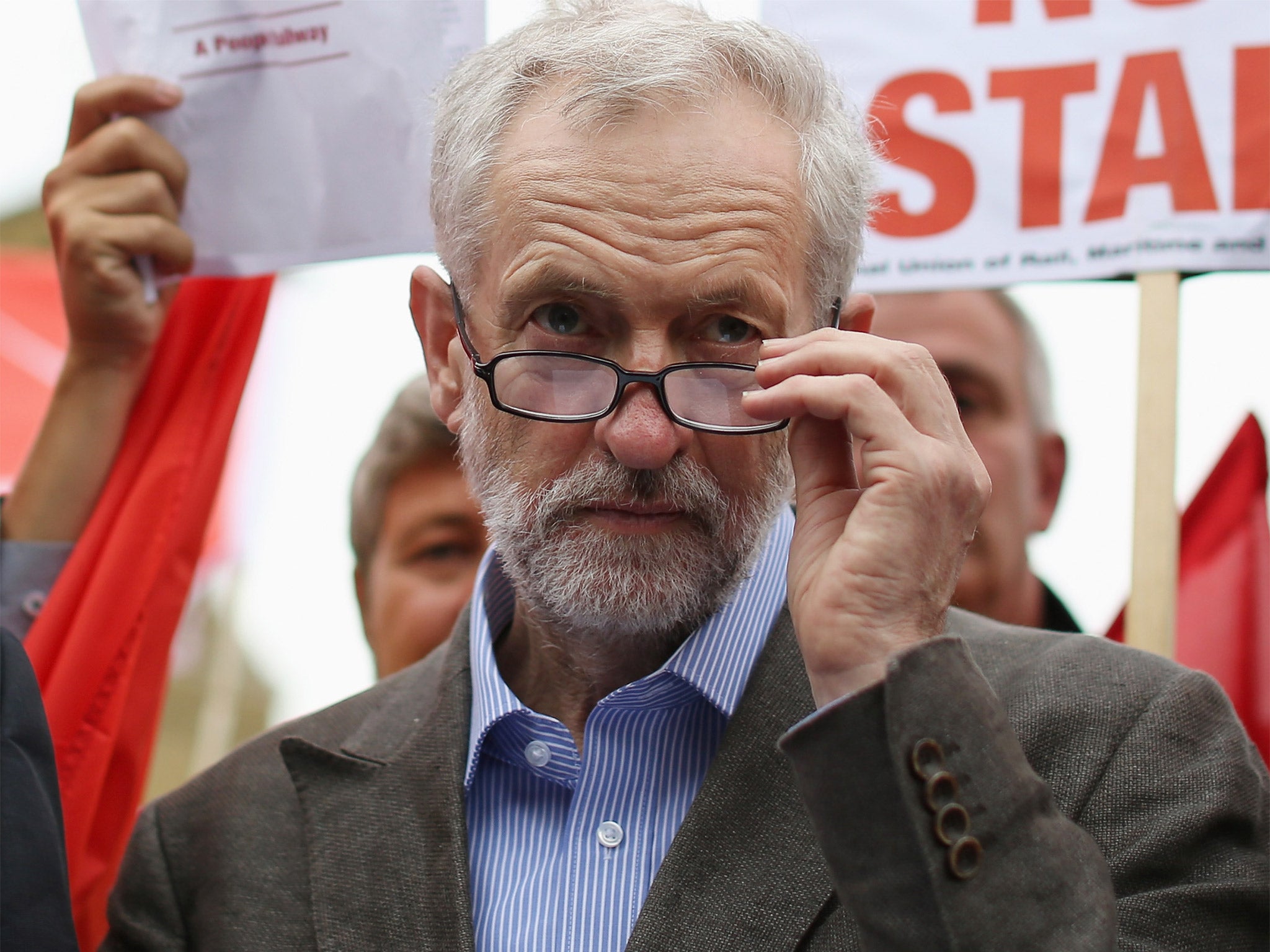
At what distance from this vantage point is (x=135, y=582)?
3.03 m

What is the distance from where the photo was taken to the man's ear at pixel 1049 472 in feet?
12.6

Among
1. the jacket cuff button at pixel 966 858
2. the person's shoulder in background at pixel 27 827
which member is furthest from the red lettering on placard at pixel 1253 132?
the person's shoulder in background at pixel 27 827

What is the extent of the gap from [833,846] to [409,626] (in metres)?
2.17

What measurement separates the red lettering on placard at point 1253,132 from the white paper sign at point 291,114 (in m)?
1.73

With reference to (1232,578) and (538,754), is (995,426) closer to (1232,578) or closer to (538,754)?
(1232,578)

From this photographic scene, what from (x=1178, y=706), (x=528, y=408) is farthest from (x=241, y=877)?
(x=1178, y=706)

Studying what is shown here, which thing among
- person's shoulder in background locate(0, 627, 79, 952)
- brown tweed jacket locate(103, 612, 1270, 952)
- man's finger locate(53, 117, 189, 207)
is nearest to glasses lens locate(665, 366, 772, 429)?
brown tweed jacket locate(103, 612, 1270, 952)

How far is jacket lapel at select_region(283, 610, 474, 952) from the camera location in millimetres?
2227

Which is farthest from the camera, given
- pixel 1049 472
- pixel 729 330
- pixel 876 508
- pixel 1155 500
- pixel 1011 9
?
pixel 1049 472

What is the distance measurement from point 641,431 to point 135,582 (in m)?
1.45

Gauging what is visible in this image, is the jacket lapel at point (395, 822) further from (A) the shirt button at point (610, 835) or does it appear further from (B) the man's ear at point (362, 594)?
(B) the man's ear at point (362, 594)

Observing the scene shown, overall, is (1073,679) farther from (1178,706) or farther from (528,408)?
(528,408)

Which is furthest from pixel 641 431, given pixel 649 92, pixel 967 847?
pixel 967 847

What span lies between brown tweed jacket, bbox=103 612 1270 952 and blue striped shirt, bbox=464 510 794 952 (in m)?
0.06
